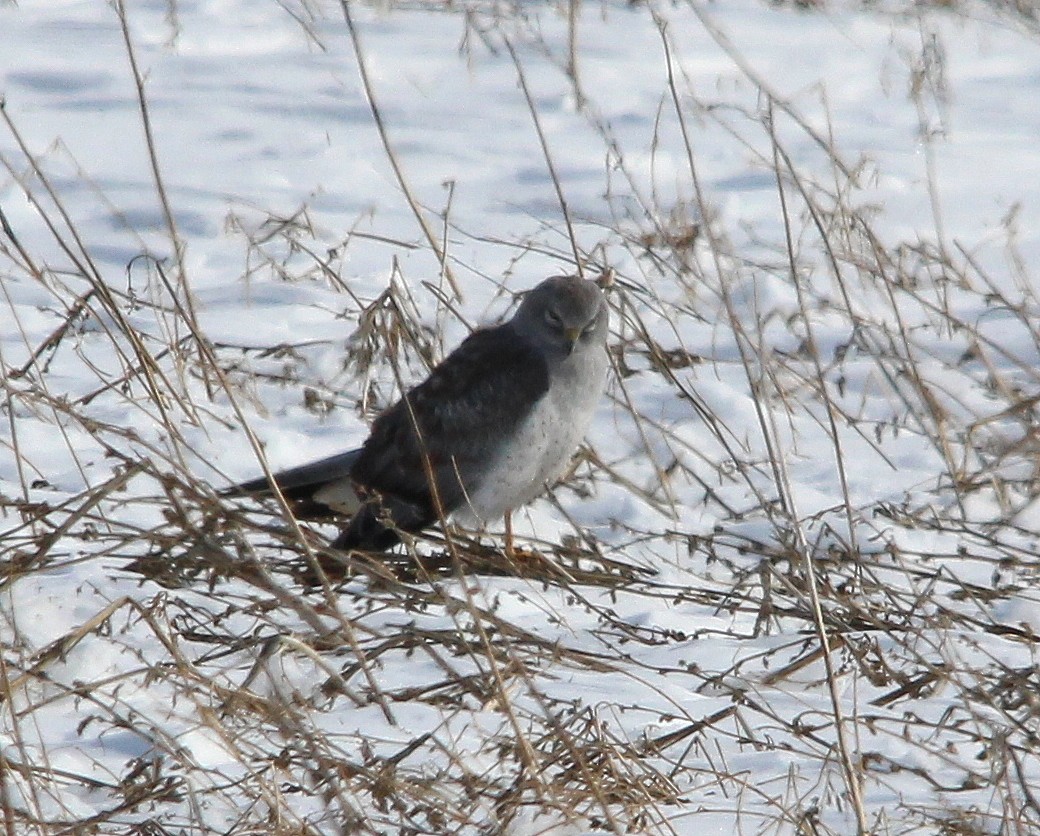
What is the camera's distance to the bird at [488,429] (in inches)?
178

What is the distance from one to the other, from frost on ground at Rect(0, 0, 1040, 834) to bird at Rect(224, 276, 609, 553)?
0.13 m

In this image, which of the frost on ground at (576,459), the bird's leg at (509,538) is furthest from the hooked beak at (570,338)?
the bird's leg at (509,538)

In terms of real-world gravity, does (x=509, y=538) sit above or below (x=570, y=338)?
below

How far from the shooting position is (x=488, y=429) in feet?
15.0

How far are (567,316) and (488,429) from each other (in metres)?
0.40

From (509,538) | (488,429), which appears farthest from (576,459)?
(509,538)

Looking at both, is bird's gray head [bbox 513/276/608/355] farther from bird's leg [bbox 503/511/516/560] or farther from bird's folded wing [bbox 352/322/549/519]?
bird's leg [bbox 503/511/516/560]

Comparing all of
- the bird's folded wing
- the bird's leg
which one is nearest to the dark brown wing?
the bird's folded wing

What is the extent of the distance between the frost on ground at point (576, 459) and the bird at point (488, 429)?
13 centimetres

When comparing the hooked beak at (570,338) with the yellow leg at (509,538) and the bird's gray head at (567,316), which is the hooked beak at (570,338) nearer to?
the bird's gray head at (567,316)

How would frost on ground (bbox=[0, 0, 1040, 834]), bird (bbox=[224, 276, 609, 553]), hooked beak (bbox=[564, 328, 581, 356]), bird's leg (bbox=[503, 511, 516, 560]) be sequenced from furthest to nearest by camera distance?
hooked beak (bbox=[564, 328, 581, 356]) < bird (bbox=[224, 276, 609, 553]) < bird's leg (bbox=[503, 511, 516, 560]) < frost on ground (bbox=[0, 0, 1040, 834])

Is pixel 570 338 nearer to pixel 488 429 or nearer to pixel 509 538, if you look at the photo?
pixel 488 429

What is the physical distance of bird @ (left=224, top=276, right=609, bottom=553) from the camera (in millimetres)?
→ 4520

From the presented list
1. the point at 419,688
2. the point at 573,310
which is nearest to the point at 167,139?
the point at 573,310
